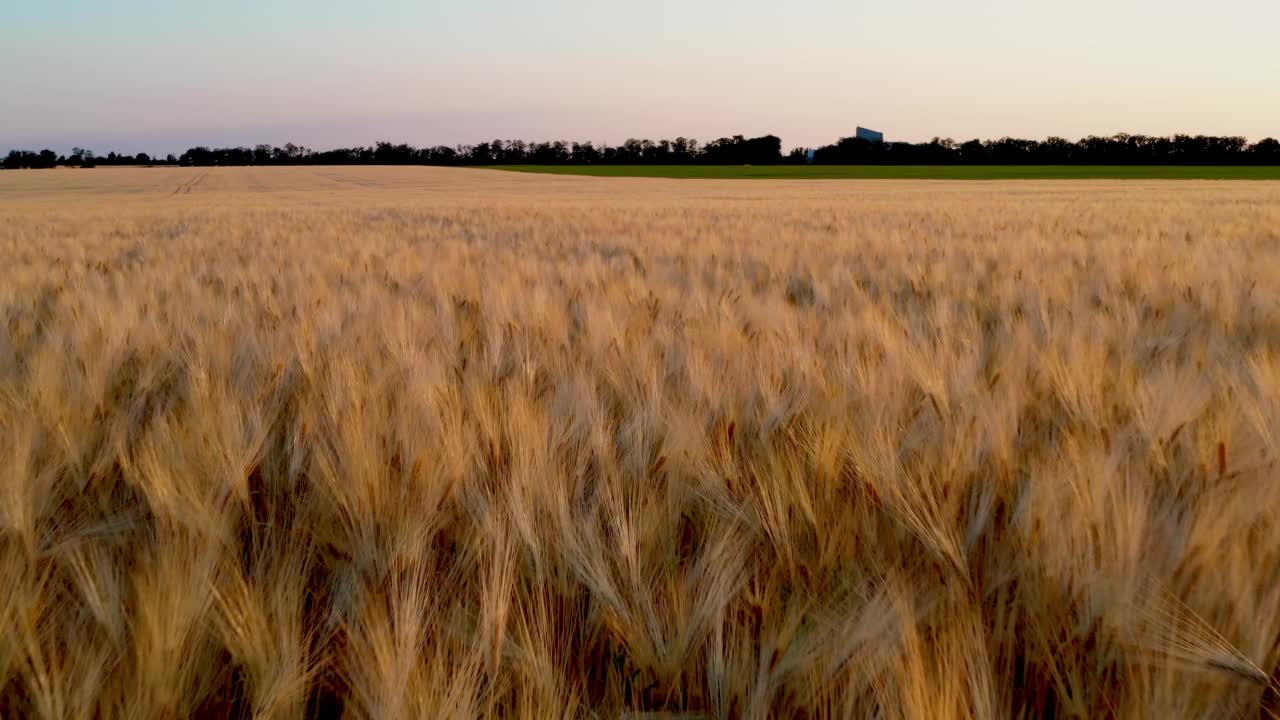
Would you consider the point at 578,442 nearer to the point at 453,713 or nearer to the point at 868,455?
the point at 868,455

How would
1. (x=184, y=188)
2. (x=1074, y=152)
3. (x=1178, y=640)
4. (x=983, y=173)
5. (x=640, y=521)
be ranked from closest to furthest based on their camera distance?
(x=1178, y=640) < (x=640, y=521) < (x=184, y=188) < (x=983, y=173) < (x=1074, y=152)

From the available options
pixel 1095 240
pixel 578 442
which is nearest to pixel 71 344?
pixel 578 442

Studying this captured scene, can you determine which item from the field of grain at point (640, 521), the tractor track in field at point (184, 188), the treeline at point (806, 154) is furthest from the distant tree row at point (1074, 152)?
the field of grain at point (640, 521)

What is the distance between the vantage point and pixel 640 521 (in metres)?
1.00

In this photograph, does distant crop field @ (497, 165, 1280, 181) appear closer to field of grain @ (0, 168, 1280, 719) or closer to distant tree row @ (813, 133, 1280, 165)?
distant tree row @ (813, 133, 1280, 165)

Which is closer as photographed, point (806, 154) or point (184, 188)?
point (184, 188)

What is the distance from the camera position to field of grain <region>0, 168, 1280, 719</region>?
71 cm

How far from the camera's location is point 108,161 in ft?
275

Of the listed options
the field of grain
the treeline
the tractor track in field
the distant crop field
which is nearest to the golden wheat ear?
the field of grain

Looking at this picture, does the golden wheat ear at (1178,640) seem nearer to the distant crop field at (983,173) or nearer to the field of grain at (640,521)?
the field of grain at (640,521)

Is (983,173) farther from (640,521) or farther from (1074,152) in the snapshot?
(640,521)

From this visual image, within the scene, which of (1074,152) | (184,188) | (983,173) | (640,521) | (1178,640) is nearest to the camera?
(1178,640)

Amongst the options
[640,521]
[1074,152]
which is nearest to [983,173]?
[1074,152]

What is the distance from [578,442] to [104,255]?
5.45m
